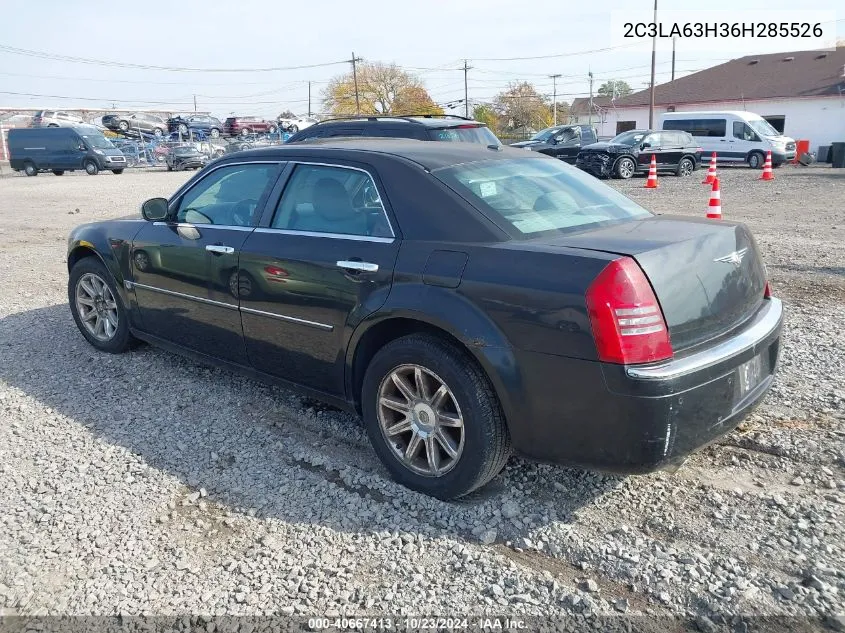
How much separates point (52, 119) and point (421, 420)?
46.7 metres

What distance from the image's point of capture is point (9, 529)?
3.22 metres

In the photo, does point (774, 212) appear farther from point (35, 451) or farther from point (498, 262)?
point (35, 451)

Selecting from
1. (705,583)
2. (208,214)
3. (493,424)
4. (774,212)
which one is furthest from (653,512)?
(774,212)

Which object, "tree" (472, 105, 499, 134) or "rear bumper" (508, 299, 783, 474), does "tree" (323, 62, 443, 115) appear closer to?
"tree" (472, 105, 499, 134)

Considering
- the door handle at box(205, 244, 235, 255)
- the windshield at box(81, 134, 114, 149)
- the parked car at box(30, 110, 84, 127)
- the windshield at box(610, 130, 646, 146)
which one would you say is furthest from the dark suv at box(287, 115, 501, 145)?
the parked car at box(30, 110, 84, 127)

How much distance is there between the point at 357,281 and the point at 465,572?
142 centimetres

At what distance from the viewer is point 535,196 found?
3688 mm

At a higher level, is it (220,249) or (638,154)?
(638,154)

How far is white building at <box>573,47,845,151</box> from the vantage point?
38812 millimetres

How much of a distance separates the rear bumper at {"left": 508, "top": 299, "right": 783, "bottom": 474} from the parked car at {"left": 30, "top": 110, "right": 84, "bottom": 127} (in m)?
44.6

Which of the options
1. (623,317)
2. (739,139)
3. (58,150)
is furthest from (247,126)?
(623,317)

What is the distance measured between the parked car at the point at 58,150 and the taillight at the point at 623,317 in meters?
32.8

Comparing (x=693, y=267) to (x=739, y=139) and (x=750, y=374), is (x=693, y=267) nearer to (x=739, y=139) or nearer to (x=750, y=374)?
(x=750, y=374)

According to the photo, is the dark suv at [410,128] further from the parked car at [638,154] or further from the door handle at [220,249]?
the parked car at [638,154]
